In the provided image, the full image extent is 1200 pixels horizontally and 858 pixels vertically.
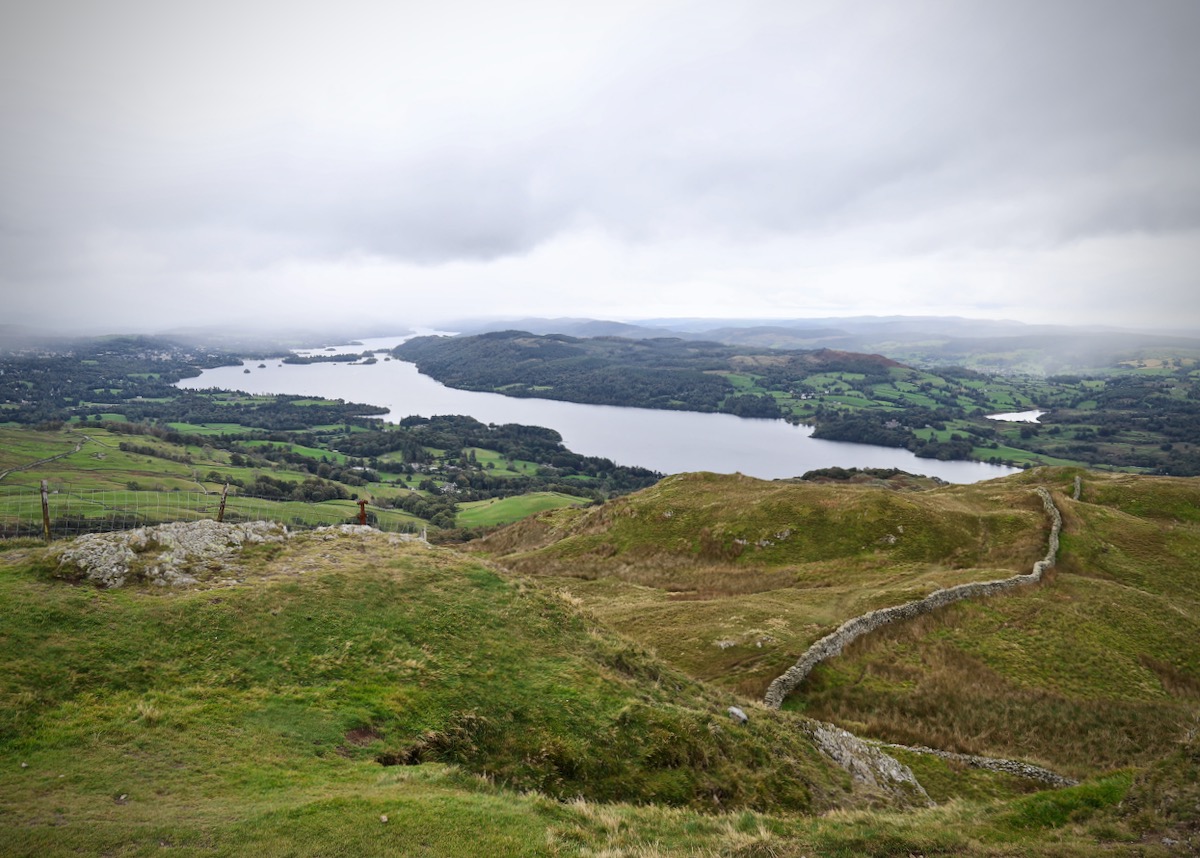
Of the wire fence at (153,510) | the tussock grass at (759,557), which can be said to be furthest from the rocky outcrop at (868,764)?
the wire fence at (153,510)

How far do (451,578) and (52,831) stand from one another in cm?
1596

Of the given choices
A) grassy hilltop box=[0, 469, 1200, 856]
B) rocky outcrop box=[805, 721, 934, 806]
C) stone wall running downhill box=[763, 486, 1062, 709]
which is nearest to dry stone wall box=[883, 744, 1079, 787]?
grassy hilltop box=[0, 469, 1200, 856]

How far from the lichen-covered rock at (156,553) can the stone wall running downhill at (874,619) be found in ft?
79.9

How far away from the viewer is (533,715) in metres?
17.3

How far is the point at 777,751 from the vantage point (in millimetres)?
20000

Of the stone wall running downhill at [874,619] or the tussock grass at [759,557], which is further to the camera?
the tussock grass at [759,557]

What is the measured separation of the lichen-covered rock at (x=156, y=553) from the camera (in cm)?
1898

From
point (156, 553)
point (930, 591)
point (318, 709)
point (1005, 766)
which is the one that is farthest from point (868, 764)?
point (156, 553)

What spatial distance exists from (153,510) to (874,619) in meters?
91.6

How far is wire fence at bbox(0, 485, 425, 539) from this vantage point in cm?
6469

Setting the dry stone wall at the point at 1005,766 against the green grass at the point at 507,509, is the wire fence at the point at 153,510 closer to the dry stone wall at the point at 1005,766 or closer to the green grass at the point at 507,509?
the green grass at the point at 507,509

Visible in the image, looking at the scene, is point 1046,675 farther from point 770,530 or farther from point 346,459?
point 346,459

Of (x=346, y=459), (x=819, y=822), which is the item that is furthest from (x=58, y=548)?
(x=346, y=459)

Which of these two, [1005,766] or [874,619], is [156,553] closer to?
[1005,766]
